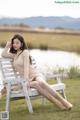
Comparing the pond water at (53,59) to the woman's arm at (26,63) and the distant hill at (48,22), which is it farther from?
the woman's arm at (26,63)

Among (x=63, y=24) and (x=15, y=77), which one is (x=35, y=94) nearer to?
(x=15, y=77)

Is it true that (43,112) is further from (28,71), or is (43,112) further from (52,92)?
(28,71)

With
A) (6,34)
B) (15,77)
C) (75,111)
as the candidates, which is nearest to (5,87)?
(15,77)

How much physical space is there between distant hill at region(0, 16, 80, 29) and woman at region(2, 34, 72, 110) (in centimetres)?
188

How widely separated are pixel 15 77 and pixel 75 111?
0.80 meters

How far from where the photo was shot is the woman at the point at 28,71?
5.48m

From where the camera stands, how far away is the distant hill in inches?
301

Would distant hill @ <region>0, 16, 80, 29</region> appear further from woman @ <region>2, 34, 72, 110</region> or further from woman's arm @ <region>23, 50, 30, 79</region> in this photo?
woman's arm @ <region>23, 50, 30, 79</region>

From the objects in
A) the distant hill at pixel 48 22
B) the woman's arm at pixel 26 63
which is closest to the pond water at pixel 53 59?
the distant hill at pixel 48 22

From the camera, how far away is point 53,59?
307 inches

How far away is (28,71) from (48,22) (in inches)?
88.8
